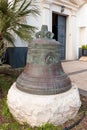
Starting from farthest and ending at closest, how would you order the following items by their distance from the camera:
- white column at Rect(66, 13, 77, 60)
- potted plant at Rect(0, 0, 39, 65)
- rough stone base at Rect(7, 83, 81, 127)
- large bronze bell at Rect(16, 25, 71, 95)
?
white column at Rect(66, 13, 77, 60) → potted plant at Rect(0, 0, 39, 65) → large bronze bell at Rect(16, 25, 71, 95) → rough stone base at Rect(7, 83, 81, 127)

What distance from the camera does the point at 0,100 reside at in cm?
407

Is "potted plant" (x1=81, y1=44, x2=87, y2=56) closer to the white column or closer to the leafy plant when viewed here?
the white column

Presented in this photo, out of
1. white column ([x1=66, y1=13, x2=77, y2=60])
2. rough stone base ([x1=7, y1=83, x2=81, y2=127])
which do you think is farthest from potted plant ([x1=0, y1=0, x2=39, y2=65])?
white column ([x1=66, y1=13, x2=77, y2=60])

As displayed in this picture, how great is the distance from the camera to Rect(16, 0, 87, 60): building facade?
11.1m

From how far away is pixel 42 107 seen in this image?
2.96m

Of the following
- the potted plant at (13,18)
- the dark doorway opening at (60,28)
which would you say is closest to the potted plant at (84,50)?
the dark doorway opening at (60,28)

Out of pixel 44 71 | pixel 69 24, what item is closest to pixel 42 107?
pixel 44 71

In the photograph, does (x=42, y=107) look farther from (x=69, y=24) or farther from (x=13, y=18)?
(x=69, y=24)

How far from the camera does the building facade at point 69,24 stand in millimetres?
11078

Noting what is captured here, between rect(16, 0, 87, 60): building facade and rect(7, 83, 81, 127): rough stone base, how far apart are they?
25.1 feet

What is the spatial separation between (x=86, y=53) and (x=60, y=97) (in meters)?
9.81

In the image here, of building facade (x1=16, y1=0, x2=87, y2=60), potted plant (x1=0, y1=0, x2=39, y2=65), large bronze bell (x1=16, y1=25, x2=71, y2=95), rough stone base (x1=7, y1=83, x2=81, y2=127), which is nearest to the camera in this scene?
rough stone base (x1=7, y1=83, x2=81, y2=127)

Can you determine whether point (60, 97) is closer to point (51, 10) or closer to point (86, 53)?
point (51, 10)

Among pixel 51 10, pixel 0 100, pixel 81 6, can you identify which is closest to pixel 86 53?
pixel 81 6
